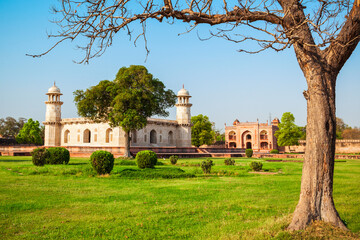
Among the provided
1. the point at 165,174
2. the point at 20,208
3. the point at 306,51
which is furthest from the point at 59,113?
the point at 306,51

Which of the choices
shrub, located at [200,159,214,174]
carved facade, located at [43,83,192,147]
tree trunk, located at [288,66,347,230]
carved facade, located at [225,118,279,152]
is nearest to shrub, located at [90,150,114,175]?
shrub, located at [200,159,214,174]

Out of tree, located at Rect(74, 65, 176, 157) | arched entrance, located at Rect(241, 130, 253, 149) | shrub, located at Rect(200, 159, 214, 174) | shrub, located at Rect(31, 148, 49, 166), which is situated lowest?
shrub, located at Rect(200, 159, 214, 174)

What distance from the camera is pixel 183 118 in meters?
42.1

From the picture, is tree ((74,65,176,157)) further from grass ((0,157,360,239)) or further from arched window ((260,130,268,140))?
arched window ((260,130,268,140))

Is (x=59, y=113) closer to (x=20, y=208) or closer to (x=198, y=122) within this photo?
(x=198, y=122)

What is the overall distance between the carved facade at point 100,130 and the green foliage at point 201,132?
7322mm

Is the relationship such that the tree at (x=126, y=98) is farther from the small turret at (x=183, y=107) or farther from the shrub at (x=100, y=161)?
the small turret at (x=183, y=107)

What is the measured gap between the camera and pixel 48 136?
40.4m

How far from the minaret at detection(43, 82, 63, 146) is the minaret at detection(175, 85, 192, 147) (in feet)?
50.0

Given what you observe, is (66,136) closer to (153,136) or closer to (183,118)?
(153,136)

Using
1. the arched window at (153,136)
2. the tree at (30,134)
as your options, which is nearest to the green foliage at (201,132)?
the arched window at (153,136)

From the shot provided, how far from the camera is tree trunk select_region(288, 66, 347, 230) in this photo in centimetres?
435

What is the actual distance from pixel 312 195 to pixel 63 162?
14.6 m

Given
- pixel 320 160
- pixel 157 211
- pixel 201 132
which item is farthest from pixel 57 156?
pixel 201 132
